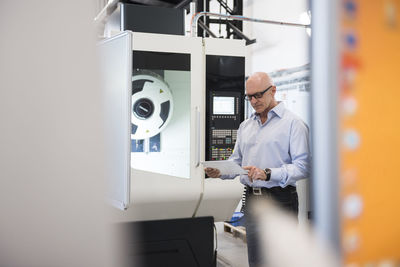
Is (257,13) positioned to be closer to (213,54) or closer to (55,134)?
(213,54)

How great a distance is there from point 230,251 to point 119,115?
8.08ft

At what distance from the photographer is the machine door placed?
5.13 ft

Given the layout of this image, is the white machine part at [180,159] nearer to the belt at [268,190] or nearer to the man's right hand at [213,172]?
the man's right hand at [213,172]

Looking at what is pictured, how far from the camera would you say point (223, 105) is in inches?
105

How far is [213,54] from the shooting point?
263cm

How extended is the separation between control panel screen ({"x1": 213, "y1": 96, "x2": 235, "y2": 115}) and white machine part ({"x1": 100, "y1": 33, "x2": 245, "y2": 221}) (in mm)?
99

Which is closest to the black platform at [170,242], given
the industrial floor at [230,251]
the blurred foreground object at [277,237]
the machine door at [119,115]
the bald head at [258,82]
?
the blurred foreground object at [277,237]

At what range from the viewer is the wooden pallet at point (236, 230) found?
3.93 meters

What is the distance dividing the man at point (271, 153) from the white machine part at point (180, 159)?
318 millimetres

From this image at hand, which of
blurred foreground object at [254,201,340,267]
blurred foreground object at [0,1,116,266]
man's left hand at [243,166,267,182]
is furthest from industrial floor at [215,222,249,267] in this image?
blurred foreground object at [0,1,116,266]

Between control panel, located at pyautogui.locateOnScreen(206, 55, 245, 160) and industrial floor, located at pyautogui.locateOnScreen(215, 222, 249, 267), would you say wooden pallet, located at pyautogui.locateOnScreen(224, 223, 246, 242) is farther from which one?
control panel, located at pyautogui.locateOnScreen(206, 55, 245, 160)

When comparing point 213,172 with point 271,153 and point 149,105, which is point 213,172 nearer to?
point 271,153

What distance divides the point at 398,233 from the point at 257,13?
4605 millimetres

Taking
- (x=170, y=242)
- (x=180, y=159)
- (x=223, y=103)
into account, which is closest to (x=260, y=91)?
(x=223, y=103)
